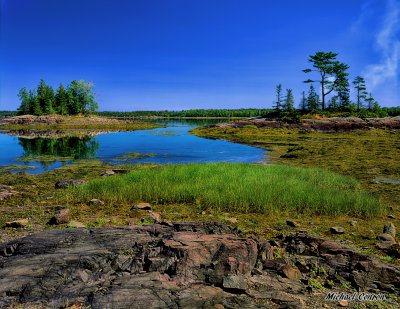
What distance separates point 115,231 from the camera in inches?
235

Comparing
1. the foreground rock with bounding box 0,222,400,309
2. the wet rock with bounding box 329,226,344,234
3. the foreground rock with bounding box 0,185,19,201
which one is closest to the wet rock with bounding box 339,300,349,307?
the foreground rock with bounding box 0,222,400,309

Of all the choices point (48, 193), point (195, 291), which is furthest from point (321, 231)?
point (48, 193)

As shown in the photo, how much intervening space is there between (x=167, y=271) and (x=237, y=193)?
6.28 m

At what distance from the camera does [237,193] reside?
10648 millimetres

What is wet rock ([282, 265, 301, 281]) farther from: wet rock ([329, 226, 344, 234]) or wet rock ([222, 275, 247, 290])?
wet rock ([329, 226, 344, 234])

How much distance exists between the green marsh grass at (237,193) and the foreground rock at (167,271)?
3.92 metres

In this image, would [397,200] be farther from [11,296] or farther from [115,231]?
[11,296]

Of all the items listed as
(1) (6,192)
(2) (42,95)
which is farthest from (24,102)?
(1) (6,192)

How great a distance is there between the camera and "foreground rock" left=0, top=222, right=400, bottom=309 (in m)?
4.02

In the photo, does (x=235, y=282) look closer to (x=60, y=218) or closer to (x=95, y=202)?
(x=60, y=218)

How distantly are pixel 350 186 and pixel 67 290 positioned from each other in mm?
13468

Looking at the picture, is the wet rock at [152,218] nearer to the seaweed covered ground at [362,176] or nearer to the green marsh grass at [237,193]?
the green marsh grass at [237,193]

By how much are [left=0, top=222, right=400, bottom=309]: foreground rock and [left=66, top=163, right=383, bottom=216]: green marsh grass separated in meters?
3.92
